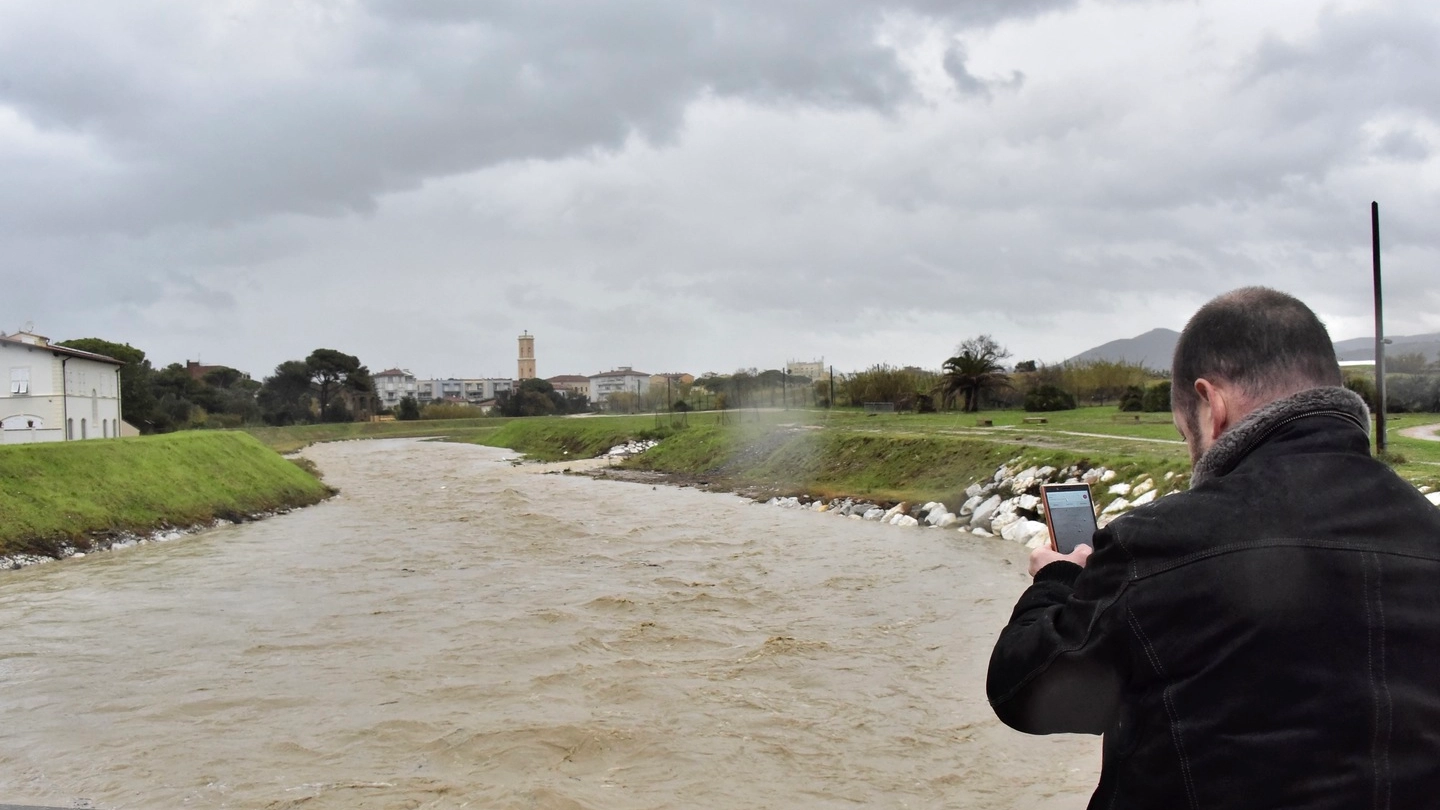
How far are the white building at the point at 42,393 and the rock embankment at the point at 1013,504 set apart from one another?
1041 inches

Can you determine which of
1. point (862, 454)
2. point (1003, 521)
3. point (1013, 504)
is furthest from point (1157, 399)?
point (1003, 521)

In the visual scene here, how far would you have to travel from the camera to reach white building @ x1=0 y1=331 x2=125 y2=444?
3184 centimetres

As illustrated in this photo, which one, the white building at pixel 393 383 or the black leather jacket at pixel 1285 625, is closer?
the black leather jacket at pixel 1285 625

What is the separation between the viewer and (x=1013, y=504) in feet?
60.4

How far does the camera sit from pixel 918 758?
730 cm

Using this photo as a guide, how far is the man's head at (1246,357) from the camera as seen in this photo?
2.04 m

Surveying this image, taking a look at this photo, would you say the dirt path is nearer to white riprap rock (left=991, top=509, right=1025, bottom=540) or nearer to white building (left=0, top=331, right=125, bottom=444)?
white riprap rock (left=991, top=509, right=1025, bottom=540)

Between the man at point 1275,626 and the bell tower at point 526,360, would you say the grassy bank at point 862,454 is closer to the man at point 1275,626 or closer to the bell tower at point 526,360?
the man at point 1275,626

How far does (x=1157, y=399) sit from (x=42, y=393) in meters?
38.2

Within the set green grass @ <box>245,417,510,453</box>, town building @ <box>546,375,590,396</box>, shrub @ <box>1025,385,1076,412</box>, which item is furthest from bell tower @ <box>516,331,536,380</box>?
shrub @ <box>1025,385,1076,412</box>

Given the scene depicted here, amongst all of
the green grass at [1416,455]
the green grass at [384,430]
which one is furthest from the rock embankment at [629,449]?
the green grass at [384,430]

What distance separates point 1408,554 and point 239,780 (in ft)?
24.4

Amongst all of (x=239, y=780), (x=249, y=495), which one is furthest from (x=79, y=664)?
(x=249, y=495)

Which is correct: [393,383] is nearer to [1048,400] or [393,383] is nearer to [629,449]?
[629,449]
